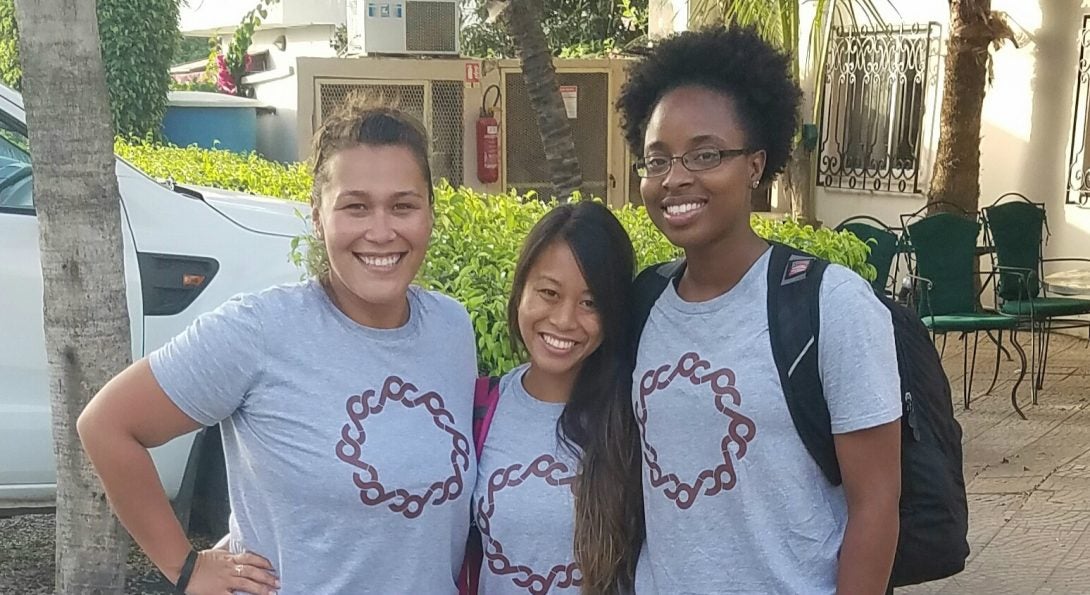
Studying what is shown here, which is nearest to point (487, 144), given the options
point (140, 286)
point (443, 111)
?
point (443, 111)

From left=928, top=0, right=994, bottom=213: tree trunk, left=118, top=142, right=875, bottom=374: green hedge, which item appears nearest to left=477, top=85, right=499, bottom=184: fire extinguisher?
left=928, top=0, right=994, bottom=213: tree trunk

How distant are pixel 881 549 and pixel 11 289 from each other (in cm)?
328

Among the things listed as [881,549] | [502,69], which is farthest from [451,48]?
[881,549]

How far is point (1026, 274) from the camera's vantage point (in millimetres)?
7410

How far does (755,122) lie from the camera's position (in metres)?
2.10

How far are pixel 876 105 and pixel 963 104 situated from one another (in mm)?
2635

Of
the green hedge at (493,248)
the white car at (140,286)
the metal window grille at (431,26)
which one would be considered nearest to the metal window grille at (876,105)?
the metal window grille at (431,26)

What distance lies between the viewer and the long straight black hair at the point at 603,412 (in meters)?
2.19

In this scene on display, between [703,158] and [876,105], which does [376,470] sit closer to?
[703,158]

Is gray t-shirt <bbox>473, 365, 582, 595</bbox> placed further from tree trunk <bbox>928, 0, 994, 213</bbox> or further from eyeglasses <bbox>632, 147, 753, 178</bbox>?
tree trunk <bbox>928, 0, 994, 213</bbox>

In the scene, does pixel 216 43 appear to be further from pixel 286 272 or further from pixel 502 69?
pixel 286 272

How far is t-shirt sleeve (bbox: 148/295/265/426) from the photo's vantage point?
6.69ft

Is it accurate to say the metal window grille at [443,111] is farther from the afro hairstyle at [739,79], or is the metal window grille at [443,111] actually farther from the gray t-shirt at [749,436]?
the gray t-shirt at [749,436]

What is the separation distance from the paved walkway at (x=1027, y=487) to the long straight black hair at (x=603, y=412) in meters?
3.00
